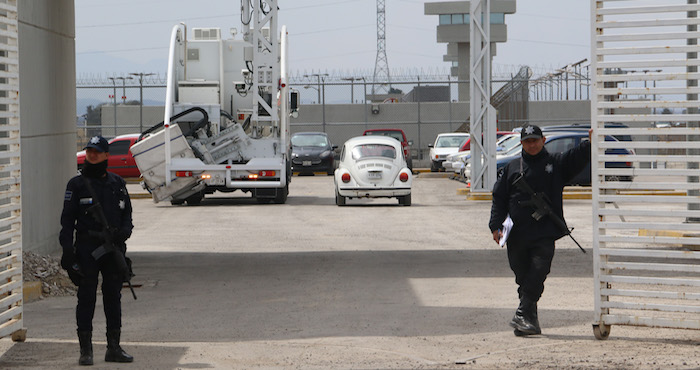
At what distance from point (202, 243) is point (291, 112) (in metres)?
8.62

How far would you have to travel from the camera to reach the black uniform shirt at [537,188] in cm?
928

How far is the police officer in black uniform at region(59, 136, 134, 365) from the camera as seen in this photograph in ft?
Answer: 27.1

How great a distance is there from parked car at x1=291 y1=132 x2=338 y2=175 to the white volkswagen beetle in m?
12.7

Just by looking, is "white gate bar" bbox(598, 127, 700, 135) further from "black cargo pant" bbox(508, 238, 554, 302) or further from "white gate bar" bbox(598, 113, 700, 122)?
"black cargo pant" bbox(508, 238, 554, 302)

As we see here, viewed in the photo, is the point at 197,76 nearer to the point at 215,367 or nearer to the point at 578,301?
the point at 578,301

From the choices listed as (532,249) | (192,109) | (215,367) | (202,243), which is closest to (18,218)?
(215,367)

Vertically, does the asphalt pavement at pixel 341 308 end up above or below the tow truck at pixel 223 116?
below

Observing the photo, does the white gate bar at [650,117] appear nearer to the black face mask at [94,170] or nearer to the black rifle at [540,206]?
the black rifle at [540,206]

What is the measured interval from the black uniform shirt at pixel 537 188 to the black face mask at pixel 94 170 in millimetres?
3449

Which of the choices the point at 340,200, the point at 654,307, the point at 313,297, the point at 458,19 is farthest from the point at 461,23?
the point at 654,307

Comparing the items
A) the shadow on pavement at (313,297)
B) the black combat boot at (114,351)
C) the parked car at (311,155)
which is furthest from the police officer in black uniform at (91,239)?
the parked car at (311,155)

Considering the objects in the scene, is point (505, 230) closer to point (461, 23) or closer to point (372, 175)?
point (372, 175)

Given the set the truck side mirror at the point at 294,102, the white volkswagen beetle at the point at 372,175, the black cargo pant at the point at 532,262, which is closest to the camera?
the black cargo pant at the point at 532,262

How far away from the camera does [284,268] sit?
14.5m
